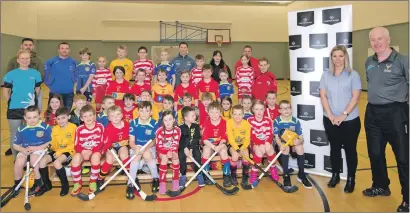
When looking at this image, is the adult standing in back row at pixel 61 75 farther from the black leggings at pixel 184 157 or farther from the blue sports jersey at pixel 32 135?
the black leggings at pixel 184 157

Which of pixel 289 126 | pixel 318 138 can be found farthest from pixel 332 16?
pixel 318 138

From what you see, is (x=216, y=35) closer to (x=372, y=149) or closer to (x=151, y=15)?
(x=151, y=15)

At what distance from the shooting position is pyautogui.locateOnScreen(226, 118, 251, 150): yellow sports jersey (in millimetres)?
3986

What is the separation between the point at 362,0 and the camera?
12953mm

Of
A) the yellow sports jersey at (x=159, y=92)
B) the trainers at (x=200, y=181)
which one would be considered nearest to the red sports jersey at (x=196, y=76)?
the yellow sports jersey at (x=159, y=92)

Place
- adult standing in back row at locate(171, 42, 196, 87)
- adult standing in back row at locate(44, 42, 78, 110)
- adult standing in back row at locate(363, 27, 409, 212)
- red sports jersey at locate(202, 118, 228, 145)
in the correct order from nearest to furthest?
adult standing in back row at locate(363, 27, 409, 212)
red sports jersey at locate(202, 118, 228, 145)
adult standing in back row at locate(44, 42, 78, 110)
adult standing in back row at locate(171, 42, 196, 87)

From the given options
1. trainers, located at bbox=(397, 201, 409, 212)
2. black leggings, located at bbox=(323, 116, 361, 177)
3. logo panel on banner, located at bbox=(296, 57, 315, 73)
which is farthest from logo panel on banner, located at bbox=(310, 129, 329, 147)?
trainers, located at bbox=(397, 201, 409, 212)

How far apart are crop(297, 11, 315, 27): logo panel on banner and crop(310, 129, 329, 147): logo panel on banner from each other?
146 centimetres

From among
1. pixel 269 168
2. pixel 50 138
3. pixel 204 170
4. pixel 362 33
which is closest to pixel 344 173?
pixel 269 168

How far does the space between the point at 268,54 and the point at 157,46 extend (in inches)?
259

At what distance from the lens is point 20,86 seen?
4207mm

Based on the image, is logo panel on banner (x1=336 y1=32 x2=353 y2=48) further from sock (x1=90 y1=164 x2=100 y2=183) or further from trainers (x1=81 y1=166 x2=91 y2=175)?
trainers (x1=81 y1=166 x2=91 y2=175)

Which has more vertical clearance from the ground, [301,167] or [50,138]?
[50,138]

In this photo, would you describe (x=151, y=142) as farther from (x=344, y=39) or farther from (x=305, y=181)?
(x=344, y=39)
